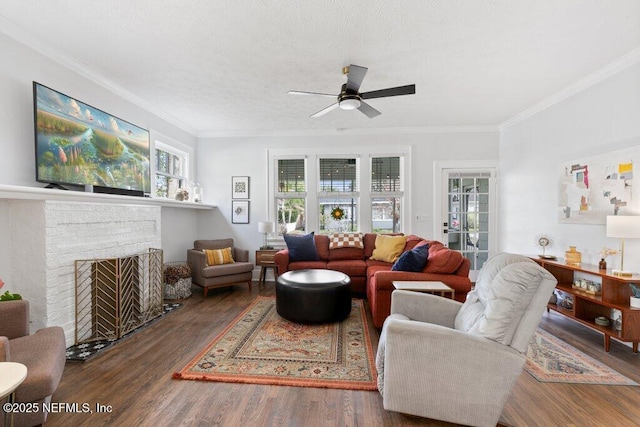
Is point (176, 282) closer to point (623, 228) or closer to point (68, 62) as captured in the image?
point (68, 62)

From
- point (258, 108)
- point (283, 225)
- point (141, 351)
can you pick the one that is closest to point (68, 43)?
point (258, 108)

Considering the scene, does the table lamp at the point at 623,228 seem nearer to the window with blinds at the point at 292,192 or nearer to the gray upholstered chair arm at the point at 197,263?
the window with blinds at the point at 292,192

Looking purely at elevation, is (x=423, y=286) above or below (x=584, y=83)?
below

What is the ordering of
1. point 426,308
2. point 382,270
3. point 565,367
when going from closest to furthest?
point 426,308 < point 565,367 < point 382,270

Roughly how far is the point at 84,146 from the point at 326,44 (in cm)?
263

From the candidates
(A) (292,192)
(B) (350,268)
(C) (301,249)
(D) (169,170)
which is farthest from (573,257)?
(D) (169,170)

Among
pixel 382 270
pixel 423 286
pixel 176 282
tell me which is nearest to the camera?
pixel 423 286

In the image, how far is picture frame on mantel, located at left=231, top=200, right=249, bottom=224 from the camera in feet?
17.9

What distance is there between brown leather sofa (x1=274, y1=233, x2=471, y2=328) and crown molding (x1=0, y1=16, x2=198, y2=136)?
287 cm

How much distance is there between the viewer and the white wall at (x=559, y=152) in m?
2.83

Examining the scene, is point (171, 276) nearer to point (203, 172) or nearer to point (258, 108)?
point (203, 172)

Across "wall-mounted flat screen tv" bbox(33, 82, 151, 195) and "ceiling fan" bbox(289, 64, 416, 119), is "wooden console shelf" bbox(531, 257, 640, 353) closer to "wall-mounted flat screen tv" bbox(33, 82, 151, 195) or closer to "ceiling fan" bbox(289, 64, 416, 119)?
"ceiling fan" bbox(289, 64, 416, 119)

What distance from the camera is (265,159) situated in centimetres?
545

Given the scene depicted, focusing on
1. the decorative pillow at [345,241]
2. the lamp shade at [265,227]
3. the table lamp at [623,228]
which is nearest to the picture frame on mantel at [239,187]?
the lamp shade at [265,227]
